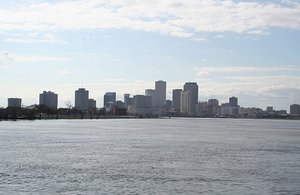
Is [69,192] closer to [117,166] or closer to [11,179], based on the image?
[11,179]

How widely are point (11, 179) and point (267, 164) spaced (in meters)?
24.6

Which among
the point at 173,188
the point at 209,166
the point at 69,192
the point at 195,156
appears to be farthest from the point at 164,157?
the point at 69,192

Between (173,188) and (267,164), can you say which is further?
(267,164)

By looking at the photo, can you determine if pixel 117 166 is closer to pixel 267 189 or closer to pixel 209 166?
pixel 209 166

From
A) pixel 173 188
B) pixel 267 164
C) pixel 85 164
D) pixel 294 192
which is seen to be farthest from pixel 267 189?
pixel 85 164

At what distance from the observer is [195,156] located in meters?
54.3

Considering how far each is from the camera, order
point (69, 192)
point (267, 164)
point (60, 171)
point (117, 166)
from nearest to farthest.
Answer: point (69, 192), point (60, 171), point (117, 166), point (267, 164)

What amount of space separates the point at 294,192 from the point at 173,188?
770cm

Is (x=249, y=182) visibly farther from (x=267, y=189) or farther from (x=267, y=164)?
(x=267, y=164)

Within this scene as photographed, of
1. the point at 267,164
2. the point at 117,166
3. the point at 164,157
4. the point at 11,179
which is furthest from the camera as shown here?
the point at 164,157

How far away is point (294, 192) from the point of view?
105ft

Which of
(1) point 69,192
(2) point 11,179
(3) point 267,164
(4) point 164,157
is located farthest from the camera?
(4) point 164,157

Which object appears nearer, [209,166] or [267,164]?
[209,166]

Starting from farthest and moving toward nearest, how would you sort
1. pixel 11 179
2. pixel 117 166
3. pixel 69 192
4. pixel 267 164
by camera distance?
1. pixel 267 164
2. pixel 117 166
3. pixel 11 179
4. pixel 69 192
